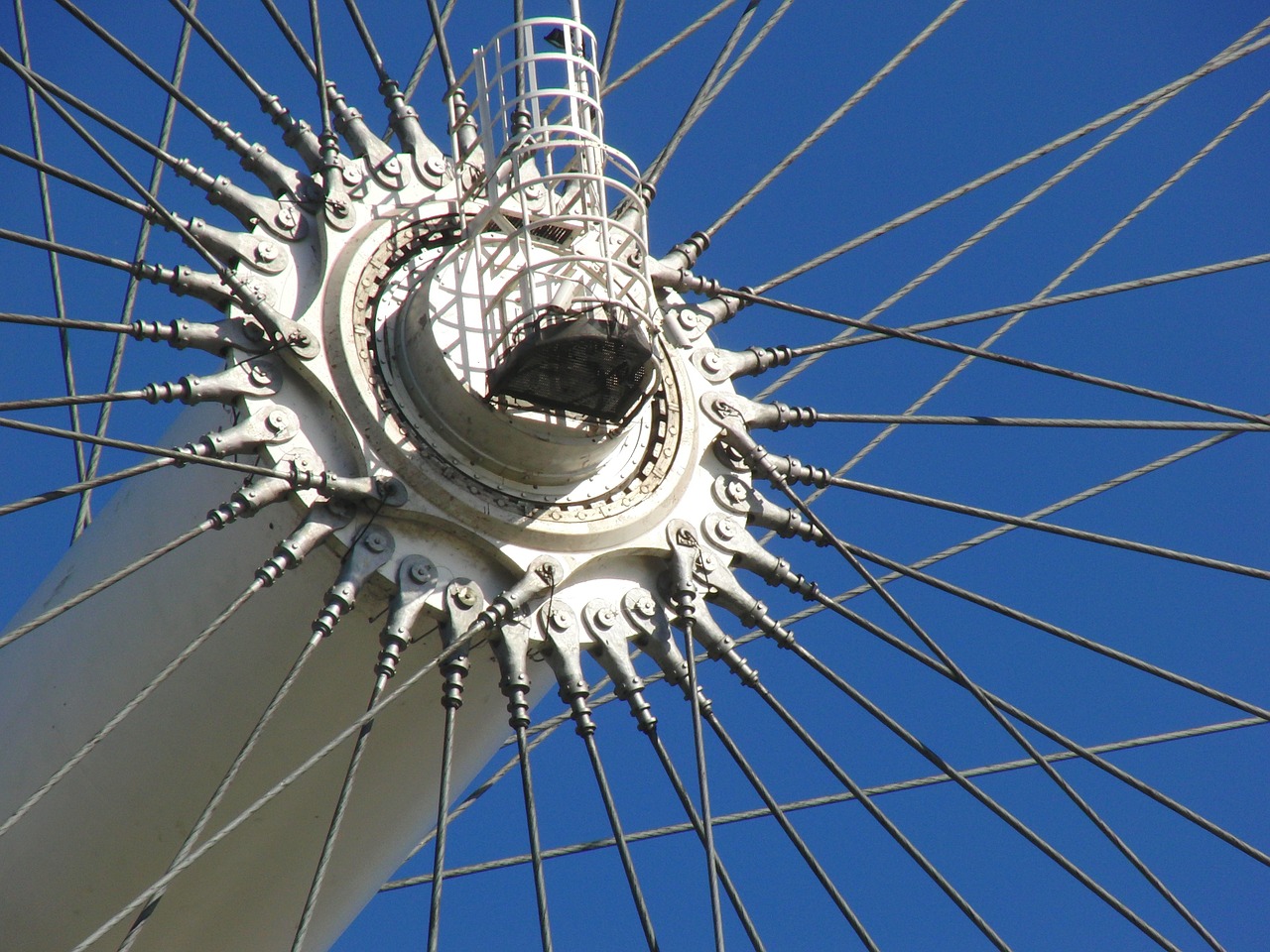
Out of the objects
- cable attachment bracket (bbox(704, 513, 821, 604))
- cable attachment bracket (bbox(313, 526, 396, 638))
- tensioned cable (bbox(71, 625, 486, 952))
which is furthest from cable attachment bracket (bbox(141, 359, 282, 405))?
cable attachment bracket (bbox(704, 513, 821, 604))

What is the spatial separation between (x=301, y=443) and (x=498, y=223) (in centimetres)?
129

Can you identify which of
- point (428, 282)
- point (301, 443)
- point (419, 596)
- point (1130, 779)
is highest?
point (428, 282)

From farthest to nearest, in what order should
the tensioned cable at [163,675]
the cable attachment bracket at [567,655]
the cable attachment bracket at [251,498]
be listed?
the cable attachment bracket at [567,655] → the cable attachment bracket at [251,498] → the tensioned cable at [163,675]

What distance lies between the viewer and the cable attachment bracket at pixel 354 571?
7770 mm

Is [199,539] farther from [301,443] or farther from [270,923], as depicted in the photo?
[270,923]

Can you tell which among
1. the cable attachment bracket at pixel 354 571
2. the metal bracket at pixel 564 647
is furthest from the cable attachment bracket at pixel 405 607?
the metal bracket at pixel 564 647

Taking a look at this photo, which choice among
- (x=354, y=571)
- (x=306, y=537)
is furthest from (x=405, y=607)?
(x=306, y=537)

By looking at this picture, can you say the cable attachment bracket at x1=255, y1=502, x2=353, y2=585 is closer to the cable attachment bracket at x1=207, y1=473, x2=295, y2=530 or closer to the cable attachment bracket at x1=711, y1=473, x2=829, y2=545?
the cable attachment bracket at x1=207, y1=473, x2=295, y2=530

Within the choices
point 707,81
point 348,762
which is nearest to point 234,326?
point 348,762

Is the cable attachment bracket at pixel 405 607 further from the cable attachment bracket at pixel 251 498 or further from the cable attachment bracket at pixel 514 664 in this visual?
the cable attachment bracket at pixel 251 498

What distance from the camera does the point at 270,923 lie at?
865 cm

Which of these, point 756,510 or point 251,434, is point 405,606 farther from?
point 756,510

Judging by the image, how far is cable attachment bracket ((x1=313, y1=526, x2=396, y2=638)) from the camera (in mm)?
7770

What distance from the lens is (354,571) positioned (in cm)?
789
